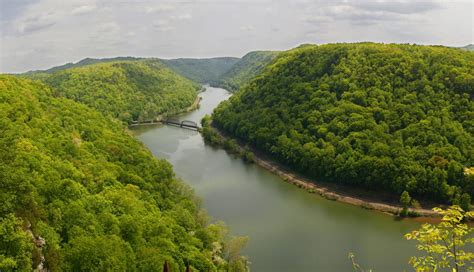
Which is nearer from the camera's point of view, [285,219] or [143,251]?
[143,251]

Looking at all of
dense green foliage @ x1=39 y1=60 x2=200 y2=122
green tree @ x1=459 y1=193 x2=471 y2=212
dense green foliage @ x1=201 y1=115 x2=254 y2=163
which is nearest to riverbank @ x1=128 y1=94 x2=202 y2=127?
dense green foliage @ x1=39 y1=60 x2=200 y2=122

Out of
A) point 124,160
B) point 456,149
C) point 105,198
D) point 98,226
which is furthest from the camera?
point 456,149

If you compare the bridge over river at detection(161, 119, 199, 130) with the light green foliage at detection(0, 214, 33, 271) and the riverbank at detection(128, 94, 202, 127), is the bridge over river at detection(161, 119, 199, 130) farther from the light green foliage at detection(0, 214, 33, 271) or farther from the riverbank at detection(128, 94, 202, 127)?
the light green foliage at detection(0, 214, 33, 271)

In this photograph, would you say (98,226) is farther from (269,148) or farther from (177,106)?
(177,106)

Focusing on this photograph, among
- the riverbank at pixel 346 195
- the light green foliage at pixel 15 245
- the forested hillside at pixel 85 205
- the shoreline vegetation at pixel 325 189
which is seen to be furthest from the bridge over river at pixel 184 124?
the light green foliage at pixel 15 245

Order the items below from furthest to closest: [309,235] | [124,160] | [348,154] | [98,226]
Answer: [348,154] < [124,160] < [309,235] < [98,226]

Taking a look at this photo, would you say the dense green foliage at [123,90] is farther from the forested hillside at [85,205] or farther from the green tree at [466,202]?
the green tree at [466,202]

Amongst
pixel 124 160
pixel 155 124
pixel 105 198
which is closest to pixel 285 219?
pixel 124 160
